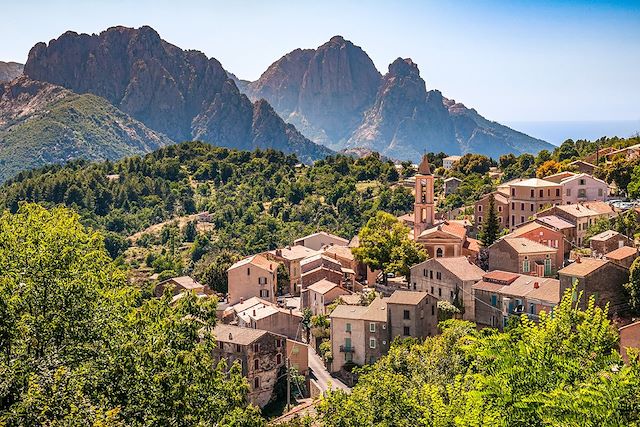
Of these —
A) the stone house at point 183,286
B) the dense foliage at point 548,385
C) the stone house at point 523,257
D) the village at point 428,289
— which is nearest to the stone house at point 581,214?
the village at point 428,289

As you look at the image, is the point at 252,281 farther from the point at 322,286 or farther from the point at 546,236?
the point at 546,236

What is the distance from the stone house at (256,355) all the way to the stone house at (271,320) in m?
3.64

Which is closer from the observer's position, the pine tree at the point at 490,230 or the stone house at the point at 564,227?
the stone house at the point at 564,227

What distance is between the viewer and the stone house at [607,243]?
43072mm

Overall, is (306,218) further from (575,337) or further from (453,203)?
(575,337)

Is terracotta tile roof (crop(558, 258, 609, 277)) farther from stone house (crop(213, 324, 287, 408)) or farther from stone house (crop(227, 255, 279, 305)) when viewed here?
stone house (crop(227, 255, 279, 305))

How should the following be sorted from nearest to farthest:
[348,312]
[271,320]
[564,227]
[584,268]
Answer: [584,268] → [348,312] → [271,320] → [564,227]

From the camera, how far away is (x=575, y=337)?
16.6 m

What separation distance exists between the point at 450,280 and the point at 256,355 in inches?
463

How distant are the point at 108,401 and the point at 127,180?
96.7 m

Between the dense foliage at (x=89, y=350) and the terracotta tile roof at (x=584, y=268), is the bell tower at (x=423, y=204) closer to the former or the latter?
the terracotta tile roof at (x=584, y=268)

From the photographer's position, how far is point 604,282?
34344 millimetres

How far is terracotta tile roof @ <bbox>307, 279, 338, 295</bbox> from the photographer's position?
4963cm

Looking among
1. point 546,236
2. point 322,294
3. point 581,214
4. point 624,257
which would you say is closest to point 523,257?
point 546,236
